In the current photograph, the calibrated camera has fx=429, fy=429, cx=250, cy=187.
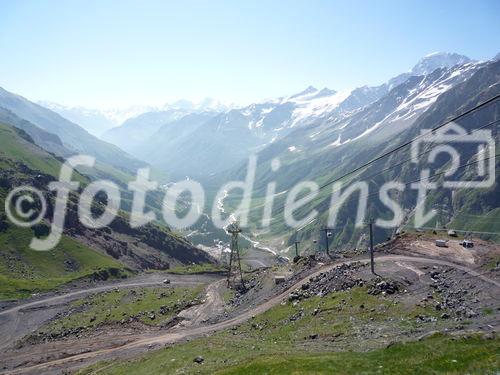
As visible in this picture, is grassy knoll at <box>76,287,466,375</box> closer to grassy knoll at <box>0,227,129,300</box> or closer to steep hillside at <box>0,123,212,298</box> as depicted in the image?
grassy knoll at <box>0,227,129,300</box>

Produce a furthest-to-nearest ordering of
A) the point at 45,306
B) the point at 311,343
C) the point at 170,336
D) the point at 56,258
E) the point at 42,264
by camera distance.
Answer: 1. the point at 56,258
2. the point at 42,264
3. the point at 45,306
4. the point at 170,336
5. the point at 311,343

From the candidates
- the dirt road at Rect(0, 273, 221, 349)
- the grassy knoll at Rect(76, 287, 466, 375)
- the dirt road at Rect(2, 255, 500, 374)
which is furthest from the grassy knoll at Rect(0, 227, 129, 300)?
the grassy knoll at Rect(76, 287, 466, 375)

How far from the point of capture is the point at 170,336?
66.8 m

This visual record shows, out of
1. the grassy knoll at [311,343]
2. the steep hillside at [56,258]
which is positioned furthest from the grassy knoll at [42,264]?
the grassy knoll at [311,343]

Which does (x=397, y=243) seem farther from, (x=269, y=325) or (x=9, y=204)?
(x=9, y=204)

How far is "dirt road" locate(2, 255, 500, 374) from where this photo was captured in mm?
60531

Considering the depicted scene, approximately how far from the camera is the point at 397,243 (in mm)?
88562

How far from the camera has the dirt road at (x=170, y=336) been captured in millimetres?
60531

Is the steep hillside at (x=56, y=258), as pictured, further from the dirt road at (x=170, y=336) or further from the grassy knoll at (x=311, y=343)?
the grassy knoll at (x=311, y=343)

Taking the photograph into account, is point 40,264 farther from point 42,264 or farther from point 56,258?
point 56,258

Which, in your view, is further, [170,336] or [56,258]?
[56,258]

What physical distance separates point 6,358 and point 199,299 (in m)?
35.4

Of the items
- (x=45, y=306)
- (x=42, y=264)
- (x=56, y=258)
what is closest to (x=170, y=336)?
(x=45, y=306)

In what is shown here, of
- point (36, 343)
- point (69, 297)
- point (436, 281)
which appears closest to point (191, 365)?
point (436, 281)
